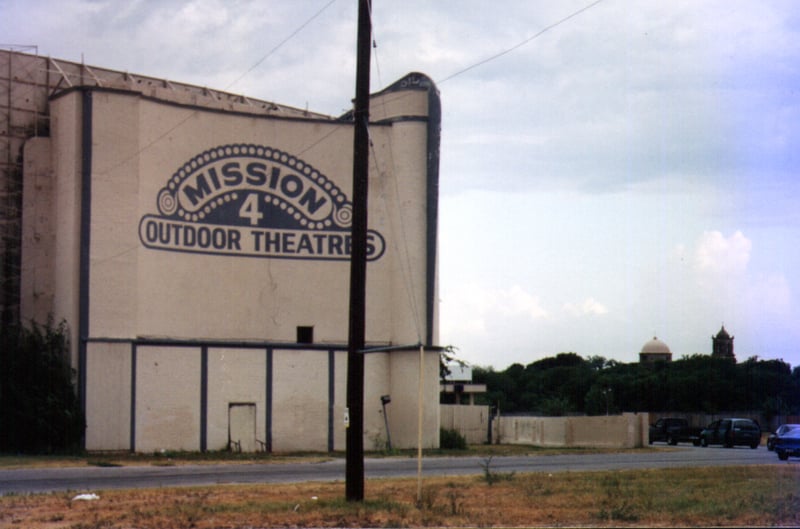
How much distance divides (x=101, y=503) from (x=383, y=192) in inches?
1071

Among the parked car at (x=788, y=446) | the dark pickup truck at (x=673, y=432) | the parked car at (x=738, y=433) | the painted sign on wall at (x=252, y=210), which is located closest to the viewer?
the parked car at (x=788, y=446)

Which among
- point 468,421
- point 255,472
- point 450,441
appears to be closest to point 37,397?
point 255,472

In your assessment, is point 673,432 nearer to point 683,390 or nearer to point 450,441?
point 450,441

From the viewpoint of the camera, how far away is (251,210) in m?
43.9

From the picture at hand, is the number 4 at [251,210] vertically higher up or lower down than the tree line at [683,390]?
higher up

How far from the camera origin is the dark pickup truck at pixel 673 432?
65.0 meters

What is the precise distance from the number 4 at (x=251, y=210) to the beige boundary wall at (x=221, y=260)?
0.06m

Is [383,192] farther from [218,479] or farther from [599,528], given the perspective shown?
[599,528]

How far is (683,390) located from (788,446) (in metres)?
63.2

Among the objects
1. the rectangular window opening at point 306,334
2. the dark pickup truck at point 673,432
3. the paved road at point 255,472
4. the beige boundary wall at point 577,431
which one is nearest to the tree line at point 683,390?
the dark pickup truck at point 673,432

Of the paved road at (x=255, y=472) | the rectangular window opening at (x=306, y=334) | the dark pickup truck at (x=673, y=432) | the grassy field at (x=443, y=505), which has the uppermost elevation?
the rectangular window opening at (x=306, y=334)

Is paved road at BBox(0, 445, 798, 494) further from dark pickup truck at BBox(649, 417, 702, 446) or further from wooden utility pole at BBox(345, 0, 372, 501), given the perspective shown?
dark pickup truck at BBox(649, 417, 702, 446)

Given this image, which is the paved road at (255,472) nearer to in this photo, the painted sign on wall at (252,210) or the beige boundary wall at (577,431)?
the painted sign on wall at (252,210)

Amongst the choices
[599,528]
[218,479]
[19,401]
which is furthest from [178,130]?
[599,528]
